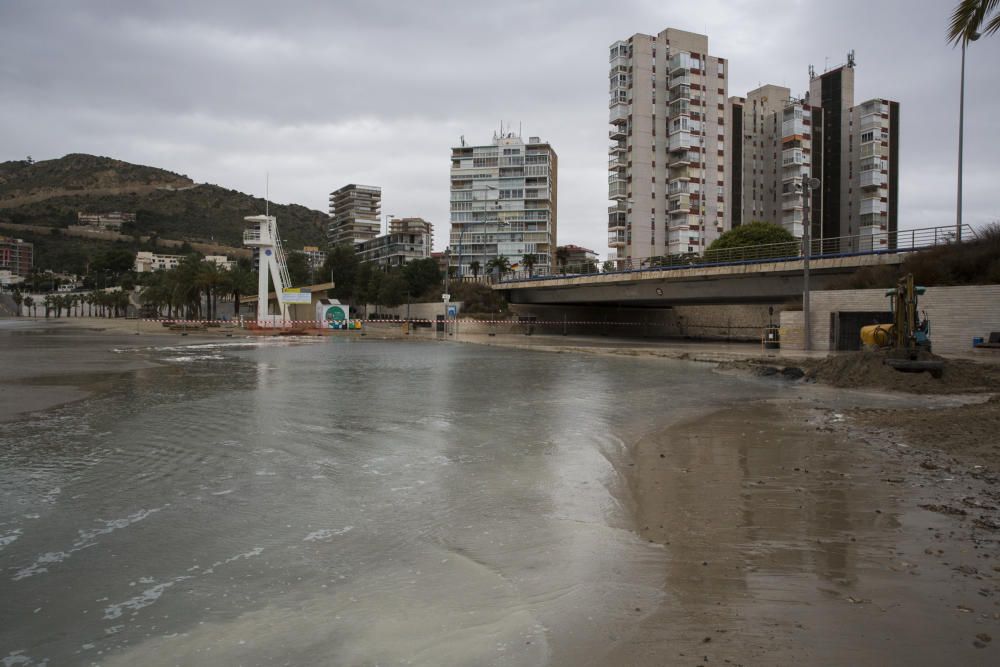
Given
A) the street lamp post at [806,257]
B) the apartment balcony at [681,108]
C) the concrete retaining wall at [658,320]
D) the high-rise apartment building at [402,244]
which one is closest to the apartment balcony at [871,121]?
the apartment balcony at [681,108]

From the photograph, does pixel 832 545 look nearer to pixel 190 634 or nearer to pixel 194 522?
pixel 190 634

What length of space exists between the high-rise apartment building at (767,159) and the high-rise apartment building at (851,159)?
15.3 ft

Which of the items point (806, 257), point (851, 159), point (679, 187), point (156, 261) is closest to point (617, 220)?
point (679, 187)

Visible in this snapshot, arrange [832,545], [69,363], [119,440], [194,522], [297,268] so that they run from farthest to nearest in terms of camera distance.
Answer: [297,268] → [69,363] → [119,440] → [194,522] → [832,545]

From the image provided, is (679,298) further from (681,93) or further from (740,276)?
(681,93)

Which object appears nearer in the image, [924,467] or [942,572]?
[942,572]

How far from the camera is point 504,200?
Answer: 12619cm

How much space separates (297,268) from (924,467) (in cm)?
10827

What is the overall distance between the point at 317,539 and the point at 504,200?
12405 cm

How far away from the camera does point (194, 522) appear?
5.72 m

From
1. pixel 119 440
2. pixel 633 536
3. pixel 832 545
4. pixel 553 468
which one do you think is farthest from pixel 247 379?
pixel 832 545

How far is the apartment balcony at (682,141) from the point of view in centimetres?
9188

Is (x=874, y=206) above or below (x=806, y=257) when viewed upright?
above

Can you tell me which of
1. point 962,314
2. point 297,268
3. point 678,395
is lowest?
point 678,395
